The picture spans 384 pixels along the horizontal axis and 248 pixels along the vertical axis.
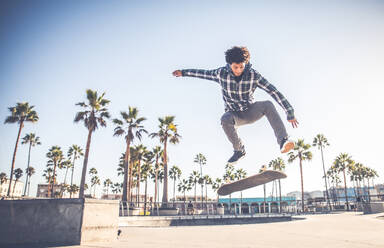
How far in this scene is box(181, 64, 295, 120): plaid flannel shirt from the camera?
437 centimetres

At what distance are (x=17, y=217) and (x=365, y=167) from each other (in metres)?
84.2

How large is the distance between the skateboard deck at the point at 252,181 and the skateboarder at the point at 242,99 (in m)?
1.00

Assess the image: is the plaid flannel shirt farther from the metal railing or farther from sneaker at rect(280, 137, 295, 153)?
the metal railing

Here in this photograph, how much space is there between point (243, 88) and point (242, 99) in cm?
22

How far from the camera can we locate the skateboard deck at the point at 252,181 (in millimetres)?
5375

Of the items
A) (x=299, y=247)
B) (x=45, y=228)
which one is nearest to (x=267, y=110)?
(x=299, y=247)

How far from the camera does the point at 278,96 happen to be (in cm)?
452

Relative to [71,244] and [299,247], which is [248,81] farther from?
[71,244]

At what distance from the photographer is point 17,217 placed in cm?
571

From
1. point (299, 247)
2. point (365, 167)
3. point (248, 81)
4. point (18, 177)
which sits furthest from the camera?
point (365, 167)

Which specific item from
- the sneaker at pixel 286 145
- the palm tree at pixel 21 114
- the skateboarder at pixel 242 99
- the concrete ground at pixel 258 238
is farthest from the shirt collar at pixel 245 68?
the palm tree at pixel 21 114

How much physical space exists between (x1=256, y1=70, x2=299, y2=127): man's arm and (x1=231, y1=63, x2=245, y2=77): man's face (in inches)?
13.2

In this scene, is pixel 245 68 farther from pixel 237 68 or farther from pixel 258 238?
pixel 258 238

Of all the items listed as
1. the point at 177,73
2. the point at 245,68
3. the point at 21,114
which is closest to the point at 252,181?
the point at 245,68
